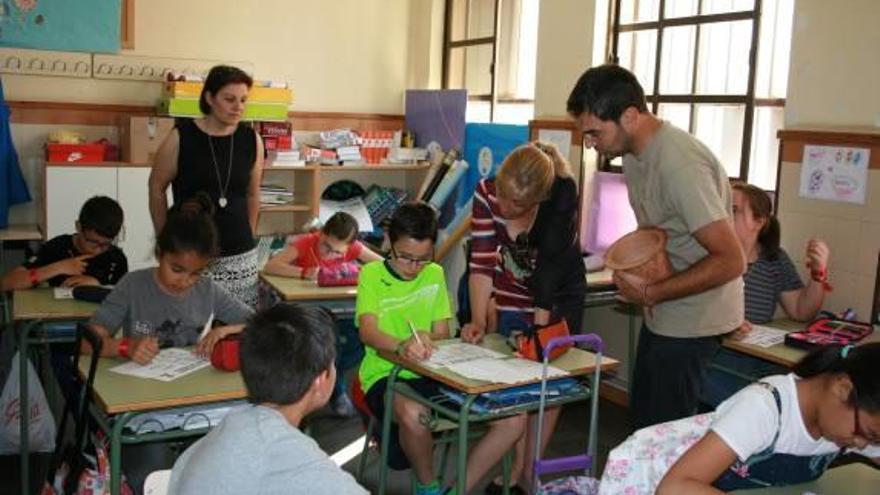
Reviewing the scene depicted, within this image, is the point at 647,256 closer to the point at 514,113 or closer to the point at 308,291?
the point at 308,291

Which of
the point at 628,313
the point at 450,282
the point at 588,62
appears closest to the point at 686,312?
the point at 628,313

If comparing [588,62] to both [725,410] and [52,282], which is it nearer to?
[52,282]

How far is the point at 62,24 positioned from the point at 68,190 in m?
0.99

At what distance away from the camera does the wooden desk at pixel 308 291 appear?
3.87 meters

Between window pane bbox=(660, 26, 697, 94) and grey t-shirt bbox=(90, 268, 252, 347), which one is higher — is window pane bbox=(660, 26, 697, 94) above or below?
above

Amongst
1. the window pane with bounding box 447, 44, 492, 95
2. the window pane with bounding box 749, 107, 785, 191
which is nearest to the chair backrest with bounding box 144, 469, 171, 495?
the window pane with bounding box 749, 107, 785, 191

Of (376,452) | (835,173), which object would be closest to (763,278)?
(835,173)

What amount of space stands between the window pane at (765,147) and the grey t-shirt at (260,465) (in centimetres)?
311

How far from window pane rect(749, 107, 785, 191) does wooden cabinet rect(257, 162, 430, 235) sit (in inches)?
100.0

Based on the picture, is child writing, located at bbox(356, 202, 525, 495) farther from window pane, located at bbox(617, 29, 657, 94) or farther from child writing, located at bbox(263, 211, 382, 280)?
window pane, located at bbox(617, 29, 657, 94)

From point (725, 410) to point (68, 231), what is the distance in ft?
13.8

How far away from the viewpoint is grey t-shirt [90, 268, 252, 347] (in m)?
2.82

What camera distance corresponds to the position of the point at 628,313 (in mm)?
4609

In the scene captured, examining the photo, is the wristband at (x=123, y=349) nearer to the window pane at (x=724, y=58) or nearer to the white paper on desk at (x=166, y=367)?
the white paper on desk at (x=166, y=367)
